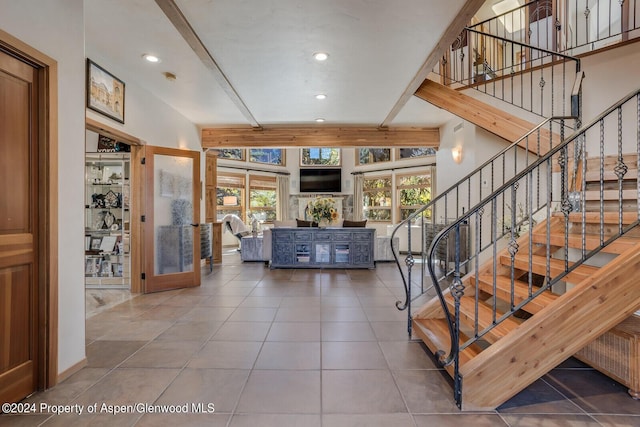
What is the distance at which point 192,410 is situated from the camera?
5.81 ft

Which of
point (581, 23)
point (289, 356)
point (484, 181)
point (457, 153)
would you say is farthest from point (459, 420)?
point (581, 23)

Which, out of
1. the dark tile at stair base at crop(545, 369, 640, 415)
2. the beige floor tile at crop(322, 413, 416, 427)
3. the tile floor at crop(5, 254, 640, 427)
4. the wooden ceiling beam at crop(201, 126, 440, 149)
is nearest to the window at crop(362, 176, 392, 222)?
the wooden ceiling beam at crop(201, 126, 440, 149)

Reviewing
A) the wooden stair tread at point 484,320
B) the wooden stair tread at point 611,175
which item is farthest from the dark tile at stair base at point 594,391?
the wooden stair tread at point 611,175

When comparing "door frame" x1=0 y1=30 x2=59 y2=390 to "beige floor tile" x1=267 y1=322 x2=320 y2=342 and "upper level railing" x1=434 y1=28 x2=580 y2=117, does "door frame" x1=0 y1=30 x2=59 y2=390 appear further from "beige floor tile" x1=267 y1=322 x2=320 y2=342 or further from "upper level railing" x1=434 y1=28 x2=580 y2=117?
"upper level railing" x1=434 y1=28 x2=580 y2=117

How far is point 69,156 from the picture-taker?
213 cm

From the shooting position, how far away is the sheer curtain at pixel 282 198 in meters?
10.5

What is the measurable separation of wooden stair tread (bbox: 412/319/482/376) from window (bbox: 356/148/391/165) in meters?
7.50

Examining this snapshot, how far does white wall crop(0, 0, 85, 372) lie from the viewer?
6.57 feet

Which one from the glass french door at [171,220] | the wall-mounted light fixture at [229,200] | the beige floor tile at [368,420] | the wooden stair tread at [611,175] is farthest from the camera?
the wall-mounted light fixture at [229,200]

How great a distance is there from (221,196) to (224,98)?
16.3ft

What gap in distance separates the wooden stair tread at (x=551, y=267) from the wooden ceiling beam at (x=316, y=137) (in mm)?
4009

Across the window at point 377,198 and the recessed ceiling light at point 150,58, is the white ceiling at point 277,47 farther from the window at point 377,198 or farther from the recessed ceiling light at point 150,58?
the window at point 377,198

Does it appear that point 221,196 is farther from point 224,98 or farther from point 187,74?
point 187,74

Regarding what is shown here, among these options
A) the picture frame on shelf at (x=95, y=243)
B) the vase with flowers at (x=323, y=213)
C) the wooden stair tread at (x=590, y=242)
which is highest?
the vase with flowers at (x=323, y=213)
